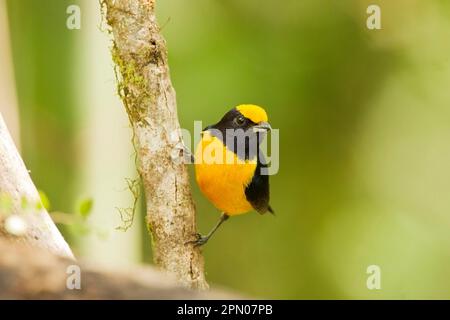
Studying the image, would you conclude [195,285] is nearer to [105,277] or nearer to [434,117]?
[105,277]

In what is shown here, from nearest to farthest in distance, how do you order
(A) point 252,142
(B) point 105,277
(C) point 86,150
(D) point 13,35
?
1. (B) point 105,277
2. (A) point 252,142
3. (C) point 86,150
4. (D) point 13,35

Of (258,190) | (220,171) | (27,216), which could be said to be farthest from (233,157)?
(27,216)

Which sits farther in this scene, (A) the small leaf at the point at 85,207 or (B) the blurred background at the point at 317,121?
(B) the blurred background at the point at 317,121

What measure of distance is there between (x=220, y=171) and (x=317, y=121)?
428cm

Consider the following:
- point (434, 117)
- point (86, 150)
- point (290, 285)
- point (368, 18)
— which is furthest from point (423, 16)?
point (86, 150)

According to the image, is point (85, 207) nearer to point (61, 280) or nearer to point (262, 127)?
point (61, 280)

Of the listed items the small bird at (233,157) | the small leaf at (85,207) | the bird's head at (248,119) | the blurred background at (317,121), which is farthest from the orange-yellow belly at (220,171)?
the blurred background at (317,121)

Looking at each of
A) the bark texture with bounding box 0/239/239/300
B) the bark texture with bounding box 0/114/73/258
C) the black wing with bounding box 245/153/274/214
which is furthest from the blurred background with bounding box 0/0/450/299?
the bark texture with bounding box 0/239/239/300

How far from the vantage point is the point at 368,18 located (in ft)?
23.6

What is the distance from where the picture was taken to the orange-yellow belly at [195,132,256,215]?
11.6ft

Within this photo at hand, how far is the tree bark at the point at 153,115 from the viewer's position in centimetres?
307

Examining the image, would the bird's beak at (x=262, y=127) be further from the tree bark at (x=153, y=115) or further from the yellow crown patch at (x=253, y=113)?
the tree bark at (x=153, y=115)

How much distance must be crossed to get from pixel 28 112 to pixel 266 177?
128 inches
